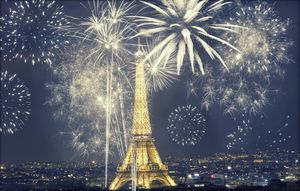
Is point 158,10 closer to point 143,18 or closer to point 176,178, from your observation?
point 143,18

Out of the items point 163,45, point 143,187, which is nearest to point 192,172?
point 143,187

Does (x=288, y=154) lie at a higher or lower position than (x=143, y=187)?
higher

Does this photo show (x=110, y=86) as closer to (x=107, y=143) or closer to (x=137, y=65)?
(x=107, y=143)

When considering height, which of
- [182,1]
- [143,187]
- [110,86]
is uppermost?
[182,1]

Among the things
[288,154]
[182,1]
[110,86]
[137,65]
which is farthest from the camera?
[288,154]

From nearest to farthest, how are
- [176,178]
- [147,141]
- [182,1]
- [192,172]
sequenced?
[182,1], [147,141], [176,178], [192,172]

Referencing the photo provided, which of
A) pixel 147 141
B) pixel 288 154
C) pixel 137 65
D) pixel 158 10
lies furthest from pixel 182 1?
pixel 288 154

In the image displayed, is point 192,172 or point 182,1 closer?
point 182,1
